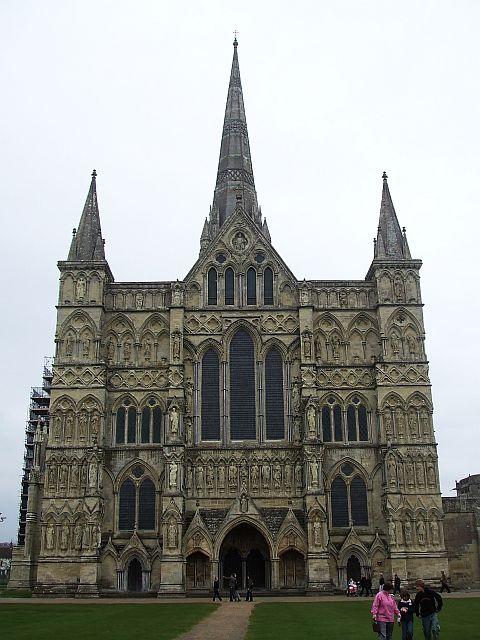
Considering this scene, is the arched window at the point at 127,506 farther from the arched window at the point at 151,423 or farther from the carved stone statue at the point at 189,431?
the carved stone statue at the point at 189,431

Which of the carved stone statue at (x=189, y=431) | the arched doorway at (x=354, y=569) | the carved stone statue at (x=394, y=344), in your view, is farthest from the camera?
the carved stone statue at (x=394, y=344)

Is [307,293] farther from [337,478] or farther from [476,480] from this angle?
[476,480]

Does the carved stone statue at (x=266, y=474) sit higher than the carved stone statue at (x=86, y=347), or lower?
lower

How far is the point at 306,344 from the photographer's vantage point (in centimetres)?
4969

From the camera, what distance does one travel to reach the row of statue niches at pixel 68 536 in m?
45.7

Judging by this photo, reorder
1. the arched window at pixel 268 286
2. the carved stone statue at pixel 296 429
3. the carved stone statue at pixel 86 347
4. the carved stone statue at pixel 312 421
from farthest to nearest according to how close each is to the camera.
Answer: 1. the arched window at pixel 268 286
2. the carved stone statue at pixel 86 347
3. the carved stone statue at pixel 296 429
4. the carved stone statue at pixel 312 421

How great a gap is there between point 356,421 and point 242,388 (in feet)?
24.5

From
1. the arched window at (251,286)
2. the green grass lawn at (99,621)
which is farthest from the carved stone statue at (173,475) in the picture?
the arched window at (251,286)

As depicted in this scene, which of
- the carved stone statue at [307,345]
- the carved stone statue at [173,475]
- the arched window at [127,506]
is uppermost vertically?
the carved stone statue at [307,345]

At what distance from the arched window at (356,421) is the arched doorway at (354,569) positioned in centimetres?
715

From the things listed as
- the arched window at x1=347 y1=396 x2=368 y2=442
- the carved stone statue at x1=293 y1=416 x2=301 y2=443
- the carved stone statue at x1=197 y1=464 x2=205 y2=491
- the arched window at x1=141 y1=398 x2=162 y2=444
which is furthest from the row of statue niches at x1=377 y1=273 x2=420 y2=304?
the arched window at x1=141 y1=398 x2=162 y2=444

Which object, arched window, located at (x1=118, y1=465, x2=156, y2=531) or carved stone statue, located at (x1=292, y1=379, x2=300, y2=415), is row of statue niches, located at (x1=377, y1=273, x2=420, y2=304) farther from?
arched window, located at (x1=118, y1=465, x2=156, y2=531)

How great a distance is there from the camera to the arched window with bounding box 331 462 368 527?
4753 cm

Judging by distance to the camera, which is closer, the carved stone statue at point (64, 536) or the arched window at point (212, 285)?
the carved stone statue at point (64, 536)
